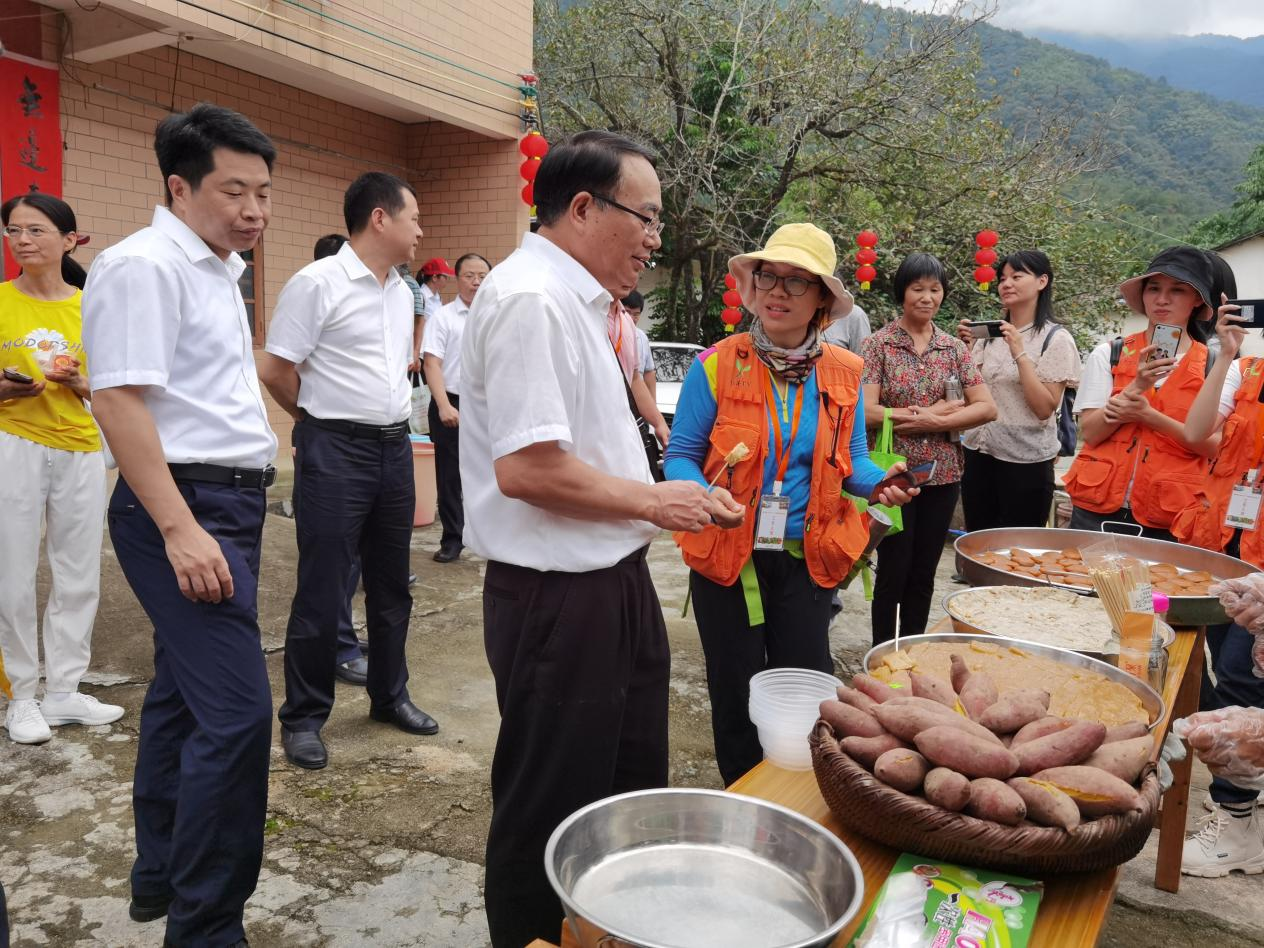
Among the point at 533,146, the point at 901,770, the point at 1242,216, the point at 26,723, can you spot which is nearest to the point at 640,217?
the point at 901,770

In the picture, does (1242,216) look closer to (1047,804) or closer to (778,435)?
(778,435)

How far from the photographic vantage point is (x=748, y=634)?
2645mm

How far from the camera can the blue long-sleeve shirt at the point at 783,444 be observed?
2.62m

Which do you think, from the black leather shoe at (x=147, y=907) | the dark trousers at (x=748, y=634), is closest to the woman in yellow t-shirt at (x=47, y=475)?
the black leather shoe at (x=147, y=907)

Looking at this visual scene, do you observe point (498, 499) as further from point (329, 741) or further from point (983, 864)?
point (329, 741)

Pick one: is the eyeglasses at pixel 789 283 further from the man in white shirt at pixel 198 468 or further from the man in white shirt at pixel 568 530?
the man in white shirt at pixel 198 468

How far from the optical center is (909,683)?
64.5 inches

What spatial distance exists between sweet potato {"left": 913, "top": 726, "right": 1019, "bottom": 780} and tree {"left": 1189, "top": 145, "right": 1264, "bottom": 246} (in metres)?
36.4

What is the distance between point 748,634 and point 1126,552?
51.8 inches

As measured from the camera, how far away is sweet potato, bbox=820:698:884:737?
54.6 inches

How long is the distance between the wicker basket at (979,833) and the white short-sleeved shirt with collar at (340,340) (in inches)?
99.9

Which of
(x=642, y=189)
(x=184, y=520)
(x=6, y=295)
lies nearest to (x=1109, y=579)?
(x=642, y=189)

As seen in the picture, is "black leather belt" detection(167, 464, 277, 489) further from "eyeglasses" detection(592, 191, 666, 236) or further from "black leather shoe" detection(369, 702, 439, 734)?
"black leather shoe" detection(369, 702, 439, 734)

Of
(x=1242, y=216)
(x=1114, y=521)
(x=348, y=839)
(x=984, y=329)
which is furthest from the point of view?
(x=1242, y=216)
